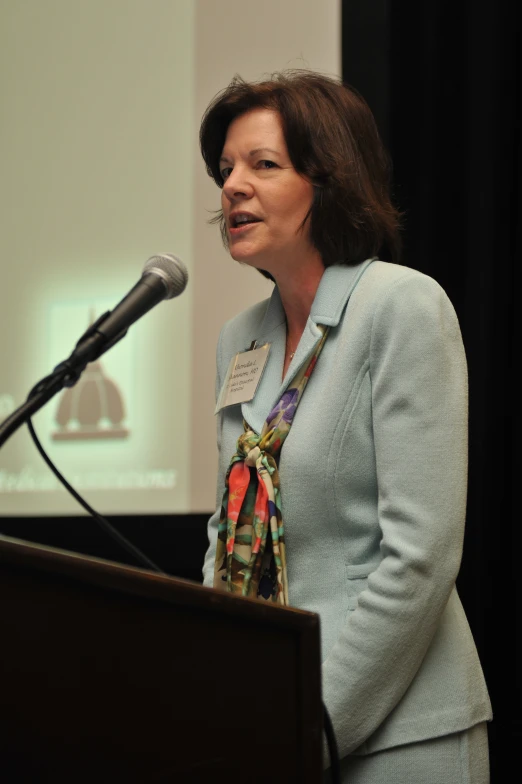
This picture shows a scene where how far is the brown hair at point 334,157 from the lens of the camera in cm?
145

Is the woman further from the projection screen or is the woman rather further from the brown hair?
the projection screen

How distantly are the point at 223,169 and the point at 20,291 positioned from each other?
1335mm

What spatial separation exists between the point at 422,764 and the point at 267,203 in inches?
33.1

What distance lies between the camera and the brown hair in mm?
1449

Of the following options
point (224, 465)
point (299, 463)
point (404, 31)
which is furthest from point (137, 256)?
point (299, 463)

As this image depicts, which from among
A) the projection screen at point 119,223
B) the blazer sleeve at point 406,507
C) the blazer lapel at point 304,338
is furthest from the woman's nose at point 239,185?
the projection screen at point 119,223

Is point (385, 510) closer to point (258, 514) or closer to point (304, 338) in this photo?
point (258, 514)

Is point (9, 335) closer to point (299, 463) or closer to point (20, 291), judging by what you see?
point (20, 291)

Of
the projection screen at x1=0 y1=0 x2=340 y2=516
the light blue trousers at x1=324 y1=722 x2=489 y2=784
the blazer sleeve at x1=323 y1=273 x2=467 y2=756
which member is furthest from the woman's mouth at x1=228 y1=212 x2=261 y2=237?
the projection screen at x1=0 y1=0 x2=340 y2=516

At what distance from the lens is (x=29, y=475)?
2.63 metres

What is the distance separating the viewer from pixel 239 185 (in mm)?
1450

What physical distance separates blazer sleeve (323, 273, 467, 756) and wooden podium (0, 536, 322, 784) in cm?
45

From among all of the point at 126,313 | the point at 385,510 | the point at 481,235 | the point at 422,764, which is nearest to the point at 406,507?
the point at 385,510

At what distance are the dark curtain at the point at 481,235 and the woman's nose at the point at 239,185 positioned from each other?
884mm
